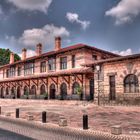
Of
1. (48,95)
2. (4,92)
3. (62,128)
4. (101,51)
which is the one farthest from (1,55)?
(62,128)

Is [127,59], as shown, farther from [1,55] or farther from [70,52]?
[1,55]

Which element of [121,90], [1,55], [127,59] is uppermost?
[1,55]

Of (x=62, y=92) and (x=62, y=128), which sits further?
(x=62, y=92)

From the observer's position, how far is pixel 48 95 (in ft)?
116

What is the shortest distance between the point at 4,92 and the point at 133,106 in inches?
1287

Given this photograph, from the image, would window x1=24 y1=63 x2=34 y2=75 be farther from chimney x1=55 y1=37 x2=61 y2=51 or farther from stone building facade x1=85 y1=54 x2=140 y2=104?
stone building facade x1=85 y1=54 x2=140 y2=104

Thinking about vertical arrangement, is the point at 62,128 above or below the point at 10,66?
below

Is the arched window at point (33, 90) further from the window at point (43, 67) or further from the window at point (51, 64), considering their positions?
the window at point (51, 64)

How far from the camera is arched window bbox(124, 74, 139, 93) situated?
871 inches

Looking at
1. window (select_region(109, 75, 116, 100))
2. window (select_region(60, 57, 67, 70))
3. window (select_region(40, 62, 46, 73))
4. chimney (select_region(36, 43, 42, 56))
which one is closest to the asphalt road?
window (select_region(109, 75, 116, 100))

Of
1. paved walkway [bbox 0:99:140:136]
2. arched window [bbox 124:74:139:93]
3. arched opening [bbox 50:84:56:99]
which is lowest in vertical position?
paved walkway [bbox 0:99:140:136]

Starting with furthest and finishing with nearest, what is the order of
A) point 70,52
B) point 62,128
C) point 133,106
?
point 70,52
point 133,106
point 62,128

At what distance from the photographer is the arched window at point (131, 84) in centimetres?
2212

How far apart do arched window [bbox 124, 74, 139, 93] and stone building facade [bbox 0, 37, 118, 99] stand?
17.9 ft
